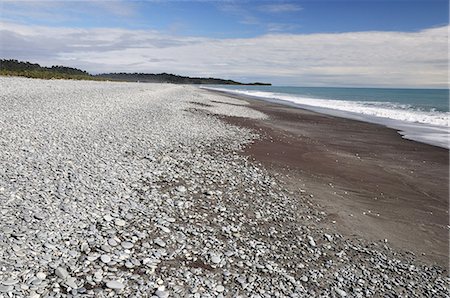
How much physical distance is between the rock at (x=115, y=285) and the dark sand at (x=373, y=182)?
19.1 feet

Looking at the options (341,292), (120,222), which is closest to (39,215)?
(120,222)

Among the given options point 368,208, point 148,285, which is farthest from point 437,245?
point 148,285

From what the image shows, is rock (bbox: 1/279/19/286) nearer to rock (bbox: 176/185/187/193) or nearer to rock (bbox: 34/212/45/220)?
rock (bbox: 34/212/45/220)

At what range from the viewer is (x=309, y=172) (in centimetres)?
1427

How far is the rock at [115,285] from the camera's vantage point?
5817mm

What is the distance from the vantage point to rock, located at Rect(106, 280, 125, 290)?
5.82 meters

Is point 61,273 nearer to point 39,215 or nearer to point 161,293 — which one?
point 161,293

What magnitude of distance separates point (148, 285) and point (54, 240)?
2.33m

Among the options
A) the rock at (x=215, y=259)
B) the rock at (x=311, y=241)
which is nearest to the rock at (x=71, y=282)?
the rock at (x=215, y=259)

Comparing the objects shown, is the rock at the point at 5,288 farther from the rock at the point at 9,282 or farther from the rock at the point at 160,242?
the rock at the point at 160,242

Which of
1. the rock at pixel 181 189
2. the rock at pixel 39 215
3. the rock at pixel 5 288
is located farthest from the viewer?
the rock at pixel 181 189

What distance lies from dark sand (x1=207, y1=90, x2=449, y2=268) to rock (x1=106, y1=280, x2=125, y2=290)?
5.82 metres

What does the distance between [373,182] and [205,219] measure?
799cm

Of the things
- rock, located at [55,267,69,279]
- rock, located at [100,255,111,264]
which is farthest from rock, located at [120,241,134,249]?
rock, located at [55,267,69,279]
